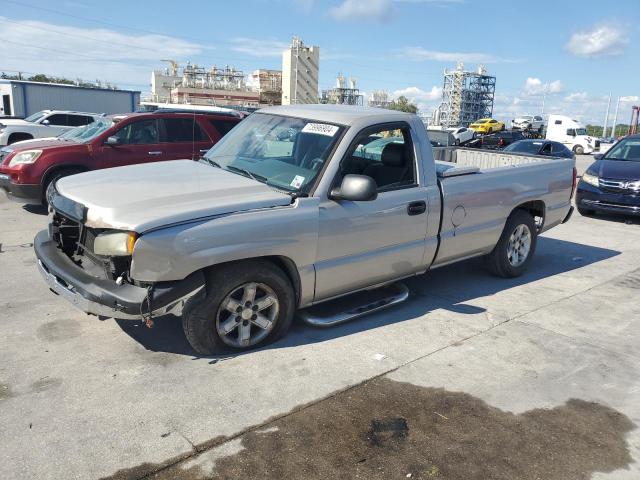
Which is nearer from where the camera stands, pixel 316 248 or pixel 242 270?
pixel 242 270

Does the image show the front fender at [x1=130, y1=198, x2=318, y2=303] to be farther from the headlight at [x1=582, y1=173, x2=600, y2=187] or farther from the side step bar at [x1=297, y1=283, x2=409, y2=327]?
the headlight at [x1=582, y1=173, x2=600, y2=187]

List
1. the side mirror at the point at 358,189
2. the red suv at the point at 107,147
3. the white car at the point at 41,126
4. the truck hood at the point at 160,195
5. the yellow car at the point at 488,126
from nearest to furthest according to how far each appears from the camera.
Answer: the truck hood at the point at 160,195 < the side mirror at the point at 358,189 < the red suv at the point at 107,147 < the white car at the point at 41,126 < the yellow car at the point at 488,126

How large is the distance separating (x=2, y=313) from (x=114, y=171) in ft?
5.05

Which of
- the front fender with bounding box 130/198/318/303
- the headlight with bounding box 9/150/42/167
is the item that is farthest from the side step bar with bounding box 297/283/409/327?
the headlight with bounding box 9/150/42/167

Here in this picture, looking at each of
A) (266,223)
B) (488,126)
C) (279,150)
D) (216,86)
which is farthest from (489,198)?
(216,86)

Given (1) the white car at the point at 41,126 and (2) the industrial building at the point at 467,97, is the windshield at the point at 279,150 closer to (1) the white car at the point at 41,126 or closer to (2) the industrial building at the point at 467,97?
(1) the white car at the point at 41,126

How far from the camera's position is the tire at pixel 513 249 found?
609cm

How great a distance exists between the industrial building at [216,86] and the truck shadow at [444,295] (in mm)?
86694

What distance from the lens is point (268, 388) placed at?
366 centimetres

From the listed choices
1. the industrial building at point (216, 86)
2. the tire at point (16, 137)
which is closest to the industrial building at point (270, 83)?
the industrial building at point (216, 86)

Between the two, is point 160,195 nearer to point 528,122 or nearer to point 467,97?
point 528,122

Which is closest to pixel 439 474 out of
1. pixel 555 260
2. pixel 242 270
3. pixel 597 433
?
pixel 597 433

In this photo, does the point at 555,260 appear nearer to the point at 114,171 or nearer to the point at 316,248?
the point at 316,248

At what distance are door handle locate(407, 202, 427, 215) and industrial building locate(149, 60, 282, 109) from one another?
290ft
